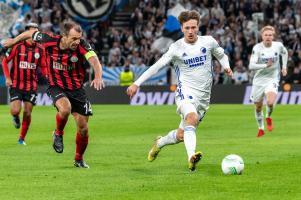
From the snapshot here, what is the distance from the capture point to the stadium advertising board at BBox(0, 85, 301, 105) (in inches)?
1436

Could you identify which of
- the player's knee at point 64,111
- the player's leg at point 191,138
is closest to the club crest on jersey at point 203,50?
the player's leg at point 191,138

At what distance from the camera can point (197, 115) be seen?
13438mm

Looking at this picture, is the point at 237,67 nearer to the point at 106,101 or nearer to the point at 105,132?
the point at 106,101

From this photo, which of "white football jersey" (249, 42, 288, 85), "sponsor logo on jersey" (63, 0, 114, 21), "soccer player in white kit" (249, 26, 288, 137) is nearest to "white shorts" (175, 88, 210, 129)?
"soccer player in white kit" (249, 26, 288, 137)

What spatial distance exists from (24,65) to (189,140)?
741cm

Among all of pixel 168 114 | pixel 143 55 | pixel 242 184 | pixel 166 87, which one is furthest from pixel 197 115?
pixel 143 55

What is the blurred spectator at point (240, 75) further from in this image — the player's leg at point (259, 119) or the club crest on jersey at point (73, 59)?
the club crest on jersey at point (73, 59)

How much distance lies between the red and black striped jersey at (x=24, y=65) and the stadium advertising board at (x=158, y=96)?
1782 cm

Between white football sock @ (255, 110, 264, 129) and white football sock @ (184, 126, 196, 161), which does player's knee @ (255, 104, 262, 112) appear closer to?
white football sock @ (255, 110, 264, 129)

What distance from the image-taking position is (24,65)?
19.5 m

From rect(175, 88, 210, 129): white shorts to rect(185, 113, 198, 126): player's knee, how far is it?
0.08m

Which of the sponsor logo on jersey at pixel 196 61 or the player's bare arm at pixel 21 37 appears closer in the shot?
the sponsor logo on jersey at pixel 196 61

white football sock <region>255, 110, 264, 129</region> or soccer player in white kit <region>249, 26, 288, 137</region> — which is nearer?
white football sock <region>255, 110, 264, 129</region>

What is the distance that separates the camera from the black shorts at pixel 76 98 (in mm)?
13969
